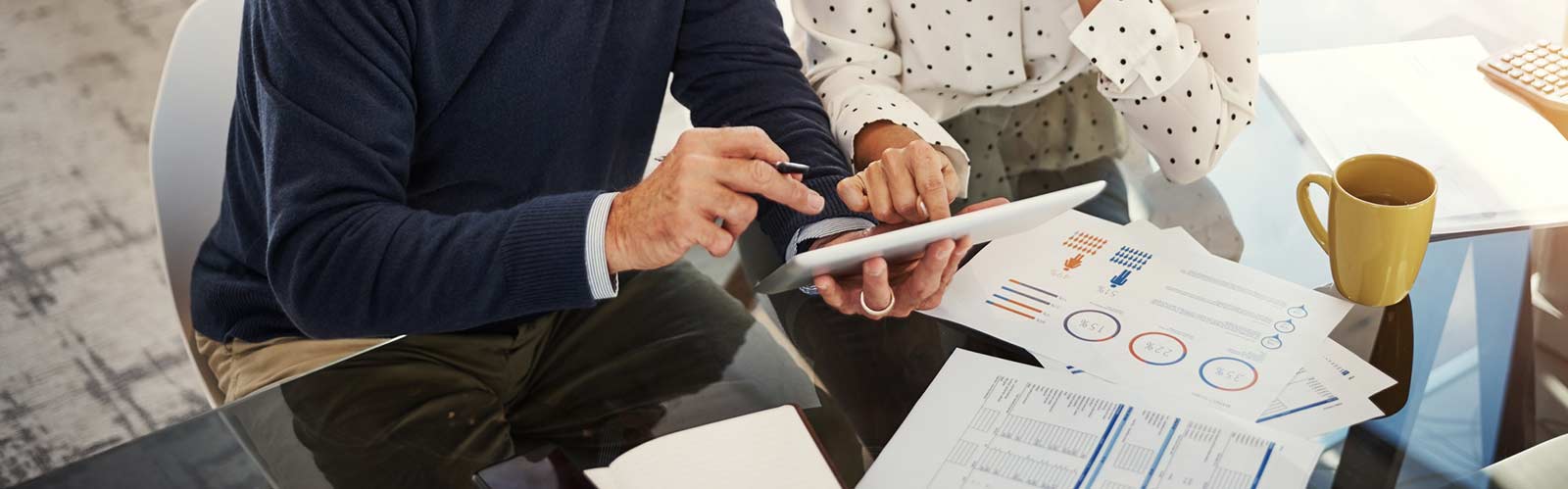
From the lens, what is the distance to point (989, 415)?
38.2 inches

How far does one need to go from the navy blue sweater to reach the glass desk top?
0.32ft

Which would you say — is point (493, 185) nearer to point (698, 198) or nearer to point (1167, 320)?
point (698, 198)

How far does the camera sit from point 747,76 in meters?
1.41

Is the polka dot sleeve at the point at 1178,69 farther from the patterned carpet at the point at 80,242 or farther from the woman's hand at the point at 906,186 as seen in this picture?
the patterned carpet at the point at 80,242

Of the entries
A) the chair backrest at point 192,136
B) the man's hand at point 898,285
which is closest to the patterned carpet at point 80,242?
the chair backrest at point 192,136

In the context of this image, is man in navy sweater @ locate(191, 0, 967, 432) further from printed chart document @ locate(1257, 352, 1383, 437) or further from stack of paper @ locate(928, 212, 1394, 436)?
printed chart document @ locate(1257, 352, 1383, 437)

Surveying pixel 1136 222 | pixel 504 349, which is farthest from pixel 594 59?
pixel 1136 222

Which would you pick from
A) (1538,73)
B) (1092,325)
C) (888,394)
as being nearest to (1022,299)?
(1092,325)

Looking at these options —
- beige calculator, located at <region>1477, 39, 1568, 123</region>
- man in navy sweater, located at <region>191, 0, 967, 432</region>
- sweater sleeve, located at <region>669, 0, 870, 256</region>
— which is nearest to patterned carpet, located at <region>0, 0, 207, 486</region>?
man in navy sweater, located at <region>191, 0, 967, 432</region>

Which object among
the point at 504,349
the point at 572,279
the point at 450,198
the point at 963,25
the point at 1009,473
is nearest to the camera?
the point at 1009,473

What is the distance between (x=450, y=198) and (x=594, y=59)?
21 centimetres

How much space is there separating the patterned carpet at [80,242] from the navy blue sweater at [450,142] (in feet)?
3.87

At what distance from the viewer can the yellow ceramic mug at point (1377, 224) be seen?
1044mm

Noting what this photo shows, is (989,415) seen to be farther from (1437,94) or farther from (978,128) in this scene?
(1437,94)
